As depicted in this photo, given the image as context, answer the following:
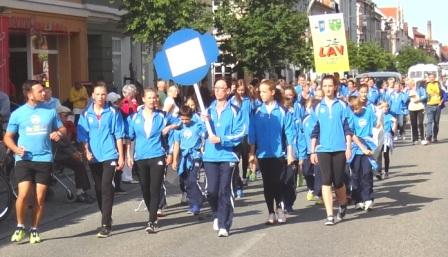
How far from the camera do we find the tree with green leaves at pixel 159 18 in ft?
75.0

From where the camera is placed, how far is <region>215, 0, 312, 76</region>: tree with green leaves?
2966 cm

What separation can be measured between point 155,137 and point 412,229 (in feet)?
10.6

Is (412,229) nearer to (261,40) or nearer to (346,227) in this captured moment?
(346,227)

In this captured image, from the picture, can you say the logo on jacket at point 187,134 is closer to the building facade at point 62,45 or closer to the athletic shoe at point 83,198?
the athletic shoe at point 83,198

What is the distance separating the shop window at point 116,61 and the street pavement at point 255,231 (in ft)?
53.8

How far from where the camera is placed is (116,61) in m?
30.3

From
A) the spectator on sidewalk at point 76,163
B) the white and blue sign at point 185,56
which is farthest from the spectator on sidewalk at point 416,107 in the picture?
the white and blue sign at point 185,56

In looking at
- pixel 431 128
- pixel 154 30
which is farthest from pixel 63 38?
pixel 431 128

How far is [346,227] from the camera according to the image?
10328 millimetres

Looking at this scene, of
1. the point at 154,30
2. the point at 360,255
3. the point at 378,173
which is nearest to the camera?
the point at 360,255

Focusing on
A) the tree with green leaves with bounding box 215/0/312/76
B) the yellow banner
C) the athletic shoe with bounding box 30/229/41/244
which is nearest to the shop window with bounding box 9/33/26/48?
the tree with green leaves with bounding box 215/0/312/76

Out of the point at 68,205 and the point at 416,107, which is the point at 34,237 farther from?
the point at 416,107

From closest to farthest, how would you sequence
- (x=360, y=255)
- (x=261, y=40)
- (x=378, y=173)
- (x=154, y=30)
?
1. (x=360, y=255)
2. (x=378, y=173)
3. (x=154, y=30)
4. (x=261, y=40)

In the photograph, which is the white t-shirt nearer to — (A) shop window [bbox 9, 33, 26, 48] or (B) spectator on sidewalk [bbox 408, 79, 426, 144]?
(A) shop window [bbox 9, 33, 26, 48]
